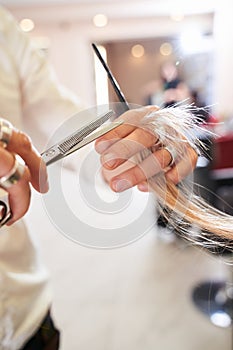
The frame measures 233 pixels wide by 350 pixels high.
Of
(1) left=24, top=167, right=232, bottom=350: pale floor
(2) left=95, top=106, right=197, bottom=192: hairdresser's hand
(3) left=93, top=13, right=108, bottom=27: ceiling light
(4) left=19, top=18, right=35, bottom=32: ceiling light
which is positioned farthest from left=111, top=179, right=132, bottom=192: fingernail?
(3) left=93, top=13, right=108, bottom=27: ceiling light

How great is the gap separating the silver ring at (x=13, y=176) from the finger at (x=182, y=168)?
14cm

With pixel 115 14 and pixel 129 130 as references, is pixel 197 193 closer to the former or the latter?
pixel 129 130

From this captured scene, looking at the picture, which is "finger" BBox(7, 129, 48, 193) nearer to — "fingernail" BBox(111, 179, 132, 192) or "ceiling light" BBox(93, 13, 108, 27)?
"fingernail" BBox(111, 179, 132, 192)

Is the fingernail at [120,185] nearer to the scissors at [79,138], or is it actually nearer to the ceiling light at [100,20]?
the scissors at [79,138]

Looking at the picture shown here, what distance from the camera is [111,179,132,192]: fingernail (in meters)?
0.31

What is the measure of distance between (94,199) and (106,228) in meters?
0.03

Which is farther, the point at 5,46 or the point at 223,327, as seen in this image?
the point at 223,327

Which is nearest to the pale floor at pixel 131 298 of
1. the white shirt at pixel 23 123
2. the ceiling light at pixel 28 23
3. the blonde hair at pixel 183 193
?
the white shirt at pixel 23 123

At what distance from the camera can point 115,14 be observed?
11.1ft

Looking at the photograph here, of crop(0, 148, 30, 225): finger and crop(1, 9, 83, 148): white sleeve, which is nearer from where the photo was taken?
crop(0, 148, 30, 225): finger

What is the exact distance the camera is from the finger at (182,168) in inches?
12.3

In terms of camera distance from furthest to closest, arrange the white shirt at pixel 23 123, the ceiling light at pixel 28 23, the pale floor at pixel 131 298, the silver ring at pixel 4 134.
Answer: the ceiling light at pixel 28 23 < the pale floor at pixel 131 298 < the white shirt at pixel 23 123 < the silver ring at pixel 4 134

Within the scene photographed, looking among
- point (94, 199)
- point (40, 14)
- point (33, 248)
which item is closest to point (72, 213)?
point (94, 199)

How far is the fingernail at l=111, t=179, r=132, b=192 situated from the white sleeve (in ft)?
0.69
